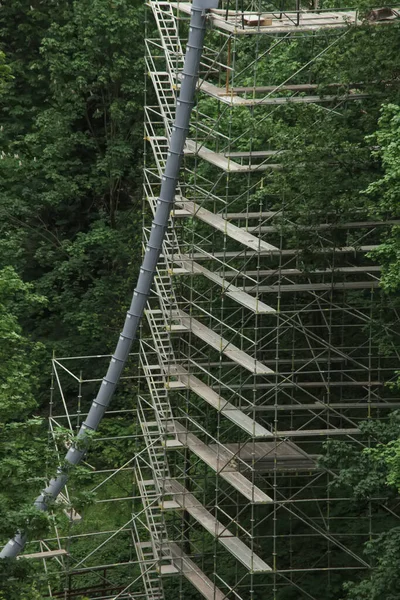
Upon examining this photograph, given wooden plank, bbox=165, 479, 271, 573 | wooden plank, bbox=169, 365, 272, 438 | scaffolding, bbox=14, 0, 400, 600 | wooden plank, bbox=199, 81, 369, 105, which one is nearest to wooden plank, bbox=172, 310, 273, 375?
scaffolding, bbox=14, 0, 400, 600

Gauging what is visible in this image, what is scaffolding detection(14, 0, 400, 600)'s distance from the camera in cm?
2712

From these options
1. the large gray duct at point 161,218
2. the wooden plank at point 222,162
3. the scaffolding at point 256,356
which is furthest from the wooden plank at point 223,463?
the wooden plank at point 222,162

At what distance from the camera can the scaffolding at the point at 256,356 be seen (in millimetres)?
27125

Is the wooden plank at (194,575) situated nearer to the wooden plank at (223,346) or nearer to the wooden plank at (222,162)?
the wooden plank at (223,346)

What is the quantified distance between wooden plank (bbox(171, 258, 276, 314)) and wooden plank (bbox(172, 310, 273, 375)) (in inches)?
31.6

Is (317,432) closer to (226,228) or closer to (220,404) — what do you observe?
(220,404)

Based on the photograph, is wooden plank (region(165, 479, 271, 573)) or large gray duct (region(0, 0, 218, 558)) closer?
wooden plank (region(165, 479, 271, 573))

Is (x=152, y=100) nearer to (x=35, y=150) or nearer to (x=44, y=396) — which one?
(x=35, y=150)

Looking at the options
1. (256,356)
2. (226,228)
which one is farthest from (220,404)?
(226,228)

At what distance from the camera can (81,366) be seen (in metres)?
38.8

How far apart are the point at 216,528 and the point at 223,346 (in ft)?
9.90

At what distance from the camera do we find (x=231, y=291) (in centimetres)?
2684

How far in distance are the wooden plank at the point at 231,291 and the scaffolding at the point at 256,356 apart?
5 centimetres

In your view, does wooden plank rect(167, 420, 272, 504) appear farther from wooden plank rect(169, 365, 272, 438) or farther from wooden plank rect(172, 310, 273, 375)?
wooden plank rect(172, 310, 273, 375)
